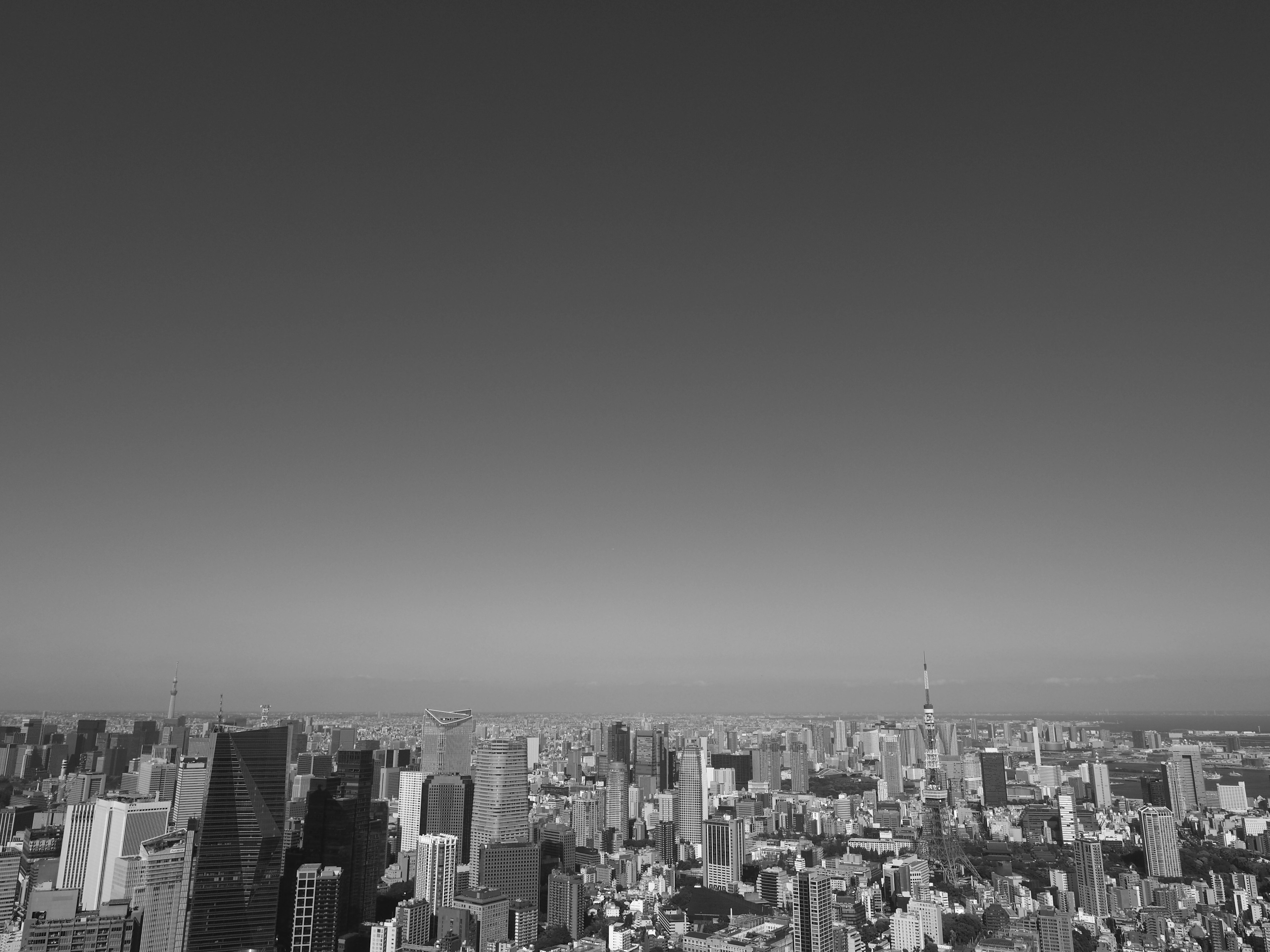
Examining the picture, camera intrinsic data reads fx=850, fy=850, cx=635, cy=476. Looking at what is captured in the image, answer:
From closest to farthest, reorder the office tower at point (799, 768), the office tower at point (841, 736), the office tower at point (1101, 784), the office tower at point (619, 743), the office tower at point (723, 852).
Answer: the office tower at point (723, 852) < the office tower at point (1101, 784) < the office tower at point (619, 743) < the office tower at point (799, 768) < the office tower at point (841, 736)

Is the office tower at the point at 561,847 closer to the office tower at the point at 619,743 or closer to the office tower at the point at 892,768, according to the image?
the office tower at the point at 619,743

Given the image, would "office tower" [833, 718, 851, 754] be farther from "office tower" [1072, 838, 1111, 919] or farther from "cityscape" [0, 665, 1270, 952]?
"office tower" [1072, 838, 1111, 919]

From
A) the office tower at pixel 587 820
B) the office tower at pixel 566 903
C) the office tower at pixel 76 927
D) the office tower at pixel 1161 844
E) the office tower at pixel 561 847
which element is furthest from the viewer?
the office tower at pixel 587 820

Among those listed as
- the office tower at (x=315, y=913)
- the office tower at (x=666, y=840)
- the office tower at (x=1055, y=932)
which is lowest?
the office tower at (x=666, y=840)

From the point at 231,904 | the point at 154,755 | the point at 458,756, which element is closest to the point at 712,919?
the point at 231,904

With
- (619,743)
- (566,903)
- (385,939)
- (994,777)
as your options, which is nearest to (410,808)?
(566,903)

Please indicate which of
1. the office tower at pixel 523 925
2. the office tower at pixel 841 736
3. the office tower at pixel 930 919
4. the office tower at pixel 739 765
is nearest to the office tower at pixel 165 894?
the office tower at pixel 523 925

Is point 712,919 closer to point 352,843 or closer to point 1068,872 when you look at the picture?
point 352,843
